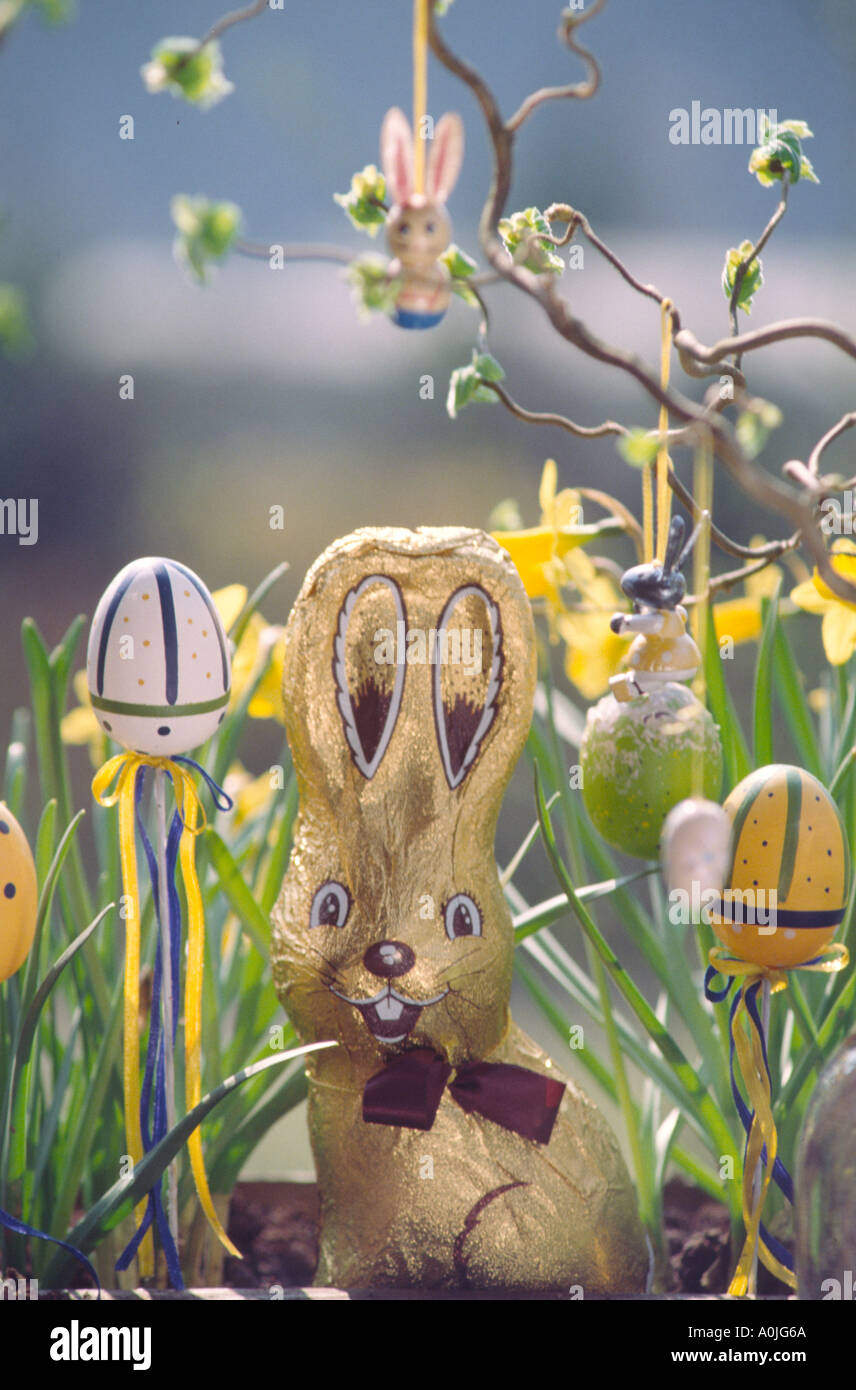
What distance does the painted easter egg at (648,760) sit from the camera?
2.03 feet

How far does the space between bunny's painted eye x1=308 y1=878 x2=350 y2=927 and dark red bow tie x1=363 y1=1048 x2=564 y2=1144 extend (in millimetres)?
76

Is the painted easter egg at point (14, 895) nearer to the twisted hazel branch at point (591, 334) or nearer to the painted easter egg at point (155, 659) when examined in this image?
the painted easter egg at point (155, 659)

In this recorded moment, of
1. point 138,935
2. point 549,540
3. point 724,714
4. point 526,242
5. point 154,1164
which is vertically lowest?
point 154,1164

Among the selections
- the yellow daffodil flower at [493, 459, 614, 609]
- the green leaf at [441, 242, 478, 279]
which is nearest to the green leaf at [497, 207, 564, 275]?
the green leaf at [441, 242, 478, 279]

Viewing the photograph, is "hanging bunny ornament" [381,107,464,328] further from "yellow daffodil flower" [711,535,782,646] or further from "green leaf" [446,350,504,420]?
"yellow daffodil flower" [711,535,782,646]

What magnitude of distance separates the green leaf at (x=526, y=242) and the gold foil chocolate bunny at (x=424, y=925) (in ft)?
0.44

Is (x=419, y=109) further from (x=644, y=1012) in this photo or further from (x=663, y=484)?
(x=644, y=1012)

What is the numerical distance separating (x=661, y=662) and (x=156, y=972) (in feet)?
0.98

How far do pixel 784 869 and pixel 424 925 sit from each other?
0.57ft

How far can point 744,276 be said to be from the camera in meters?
0.66

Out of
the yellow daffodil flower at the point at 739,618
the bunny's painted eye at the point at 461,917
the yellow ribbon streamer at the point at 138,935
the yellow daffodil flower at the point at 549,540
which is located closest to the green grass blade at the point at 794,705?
the yellow daffodil flower at the point at 739,618

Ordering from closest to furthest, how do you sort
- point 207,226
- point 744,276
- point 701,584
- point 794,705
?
point 207,226, point 701,584, point 744,276, point 794,705

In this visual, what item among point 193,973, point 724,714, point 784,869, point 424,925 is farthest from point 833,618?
point 193,973
